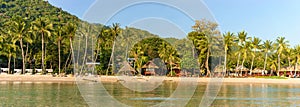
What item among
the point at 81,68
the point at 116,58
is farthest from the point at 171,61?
the point at 81,68

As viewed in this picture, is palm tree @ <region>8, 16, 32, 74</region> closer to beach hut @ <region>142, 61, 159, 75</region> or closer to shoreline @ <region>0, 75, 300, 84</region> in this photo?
shoreline @ <region>0, 75, 300, 84</region>

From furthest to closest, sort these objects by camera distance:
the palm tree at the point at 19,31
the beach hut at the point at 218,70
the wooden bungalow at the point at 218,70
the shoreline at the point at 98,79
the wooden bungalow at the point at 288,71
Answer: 1. the wooden bungalow at the point at 288,71
2. the beach hut at the point at 218,70
3. the wooden bungalow at the point at 218,70
4. the palm tree at the point at 19,31
5. the shoreline at the point at 98,79

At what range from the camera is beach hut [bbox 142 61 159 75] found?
66.2 meters

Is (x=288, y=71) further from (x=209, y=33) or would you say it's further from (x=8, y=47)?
(x=8, y=47)

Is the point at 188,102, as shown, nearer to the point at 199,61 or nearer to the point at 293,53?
the point at 199,61

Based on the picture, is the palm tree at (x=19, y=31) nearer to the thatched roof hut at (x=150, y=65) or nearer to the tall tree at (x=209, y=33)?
the thatched roof hut at (x=150, y=65)

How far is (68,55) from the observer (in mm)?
61344

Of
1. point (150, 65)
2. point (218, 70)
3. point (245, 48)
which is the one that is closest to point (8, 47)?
point (150, 65)

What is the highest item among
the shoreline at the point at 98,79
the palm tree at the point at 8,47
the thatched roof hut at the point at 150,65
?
the palm tree at the point at 8,47

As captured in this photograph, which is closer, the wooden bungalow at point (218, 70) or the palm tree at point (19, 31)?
the palm tree at point (19, 31)

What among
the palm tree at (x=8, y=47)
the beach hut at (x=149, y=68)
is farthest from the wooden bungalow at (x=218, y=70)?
the palm tree at (x=8, y=47)

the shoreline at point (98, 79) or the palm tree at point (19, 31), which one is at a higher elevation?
the palm tree at point (19, 31)

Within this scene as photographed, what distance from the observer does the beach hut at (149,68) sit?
6624cm

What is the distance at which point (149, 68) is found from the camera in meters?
66.8
